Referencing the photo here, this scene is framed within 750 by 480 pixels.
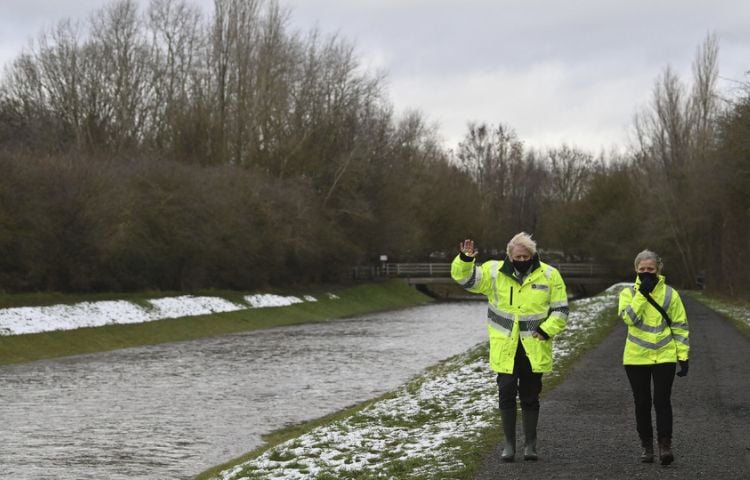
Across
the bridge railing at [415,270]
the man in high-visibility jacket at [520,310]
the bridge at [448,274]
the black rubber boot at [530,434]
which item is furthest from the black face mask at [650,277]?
the bridge railing at [415,270]

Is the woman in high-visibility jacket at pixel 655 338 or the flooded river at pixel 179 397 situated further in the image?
the flooded river at pixel 179 397

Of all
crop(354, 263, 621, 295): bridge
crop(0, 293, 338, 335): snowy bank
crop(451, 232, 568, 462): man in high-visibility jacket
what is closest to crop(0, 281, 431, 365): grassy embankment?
crop(0, 293, 338, 335): snowy bank

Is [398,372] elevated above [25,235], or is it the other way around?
[25,235]

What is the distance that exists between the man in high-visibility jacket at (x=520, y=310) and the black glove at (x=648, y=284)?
76 cm

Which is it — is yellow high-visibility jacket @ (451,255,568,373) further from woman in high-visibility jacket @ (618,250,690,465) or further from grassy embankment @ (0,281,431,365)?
grassy embankment @ (0,281,431,365)

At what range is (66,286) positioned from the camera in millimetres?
38031

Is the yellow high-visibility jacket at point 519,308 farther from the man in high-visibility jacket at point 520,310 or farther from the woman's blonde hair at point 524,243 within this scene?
the woman's blonde hair at point 524,243

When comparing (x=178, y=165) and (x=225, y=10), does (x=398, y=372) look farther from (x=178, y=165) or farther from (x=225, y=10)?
(x=225, y=10)

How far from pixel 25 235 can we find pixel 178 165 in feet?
43.0

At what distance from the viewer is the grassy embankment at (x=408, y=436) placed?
10.9 metres

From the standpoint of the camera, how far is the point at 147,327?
120 feet

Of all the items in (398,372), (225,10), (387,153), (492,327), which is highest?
(225,10)

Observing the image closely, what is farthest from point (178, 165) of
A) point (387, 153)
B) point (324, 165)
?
point (387, 153)

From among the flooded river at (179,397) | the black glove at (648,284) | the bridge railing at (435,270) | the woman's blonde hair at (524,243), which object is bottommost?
the flooded river at (179,397)
